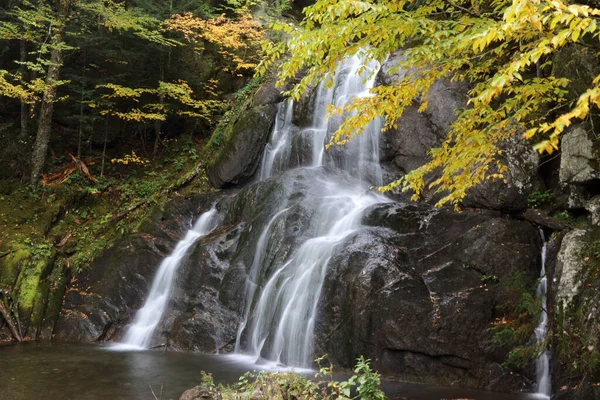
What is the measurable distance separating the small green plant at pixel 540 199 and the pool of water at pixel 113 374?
11.0 feet

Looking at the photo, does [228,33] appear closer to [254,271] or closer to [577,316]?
[254,271]

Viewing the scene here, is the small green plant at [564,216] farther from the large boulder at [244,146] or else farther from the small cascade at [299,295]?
the large boulder at [244,146]

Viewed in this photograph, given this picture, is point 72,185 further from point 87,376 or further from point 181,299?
point 87,376

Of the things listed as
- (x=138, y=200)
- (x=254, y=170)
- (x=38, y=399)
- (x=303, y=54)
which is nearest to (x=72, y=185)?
(x=138, y=200)

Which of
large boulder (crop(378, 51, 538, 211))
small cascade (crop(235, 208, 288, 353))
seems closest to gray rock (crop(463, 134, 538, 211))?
large boulder (crop(378, 51, 538, 211))

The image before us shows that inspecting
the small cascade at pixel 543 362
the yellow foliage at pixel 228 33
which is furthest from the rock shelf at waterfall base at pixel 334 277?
the yellow foliage at pixel 228 33

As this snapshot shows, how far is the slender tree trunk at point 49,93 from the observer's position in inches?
540

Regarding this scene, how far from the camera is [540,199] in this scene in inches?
338

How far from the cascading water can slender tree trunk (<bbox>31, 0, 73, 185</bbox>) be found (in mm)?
6470

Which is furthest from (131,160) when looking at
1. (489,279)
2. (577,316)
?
(577,316)

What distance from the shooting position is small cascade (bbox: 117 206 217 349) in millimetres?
10870

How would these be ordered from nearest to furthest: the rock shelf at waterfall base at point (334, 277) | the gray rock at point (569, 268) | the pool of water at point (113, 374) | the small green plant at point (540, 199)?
1. the gray rock at point (569, 268)
2. the pool of water at point (113, 374)
3. the rock shelf at waterfall base at point (334, 277)
4. the small green plant at point (540, 199)

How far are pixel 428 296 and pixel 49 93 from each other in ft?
39.8

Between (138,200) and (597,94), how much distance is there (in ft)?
44.7
